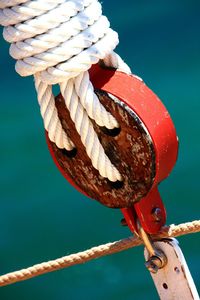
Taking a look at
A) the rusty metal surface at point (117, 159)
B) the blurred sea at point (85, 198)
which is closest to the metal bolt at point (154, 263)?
the rusty metal surface at point (117, 159)

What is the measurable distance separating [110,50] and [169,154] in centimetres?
18

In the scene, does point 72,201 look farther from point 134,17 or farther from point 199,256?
point 134,17

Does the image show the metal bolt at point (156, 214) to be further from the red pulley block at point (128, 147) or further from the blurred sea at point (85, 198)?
the blurred sea at point (85, 198)

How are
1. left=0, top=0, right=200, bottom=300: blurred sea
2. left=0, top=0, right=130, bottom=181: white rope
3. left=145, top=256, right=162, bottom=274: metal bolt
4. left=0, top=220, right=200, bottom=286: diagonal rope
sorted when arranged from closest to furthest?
left=0, top=0, right=130, bottom=181: white rope → left=145, top=256, right=162, bottom=274: metal bolt → left=0, top=220, right=200, bottom=286: diagonal rope → left=0, top=0, right=200, bottom=300: blurred sea

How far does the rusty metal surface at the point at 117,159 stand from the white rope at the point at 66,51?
1cm

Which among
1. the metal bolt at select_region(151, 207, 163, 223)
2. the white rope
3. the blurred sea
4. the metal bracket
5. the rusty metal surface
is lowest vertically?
the metal bracket

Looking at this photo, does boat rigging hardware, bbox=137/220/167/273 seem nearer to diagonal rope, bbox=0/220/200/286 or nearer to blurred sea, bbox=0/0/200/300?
diagonal rope, bbox=0/220/200/286

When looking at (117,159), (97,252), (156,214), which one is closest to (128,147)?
(117,159)

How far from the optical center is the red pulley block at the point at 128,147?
1.34 meters

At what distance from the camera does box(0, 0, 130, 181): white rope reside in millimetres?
1297

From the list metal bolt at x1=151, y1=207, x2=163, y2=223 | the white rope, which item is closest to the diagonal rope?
metal bolt at x1=151, y1=207, x2=163, y2=223

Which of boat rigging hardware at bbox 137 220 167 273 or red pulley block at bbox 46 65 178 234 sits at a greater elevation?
red pulley block at bbox 46 65 178 234

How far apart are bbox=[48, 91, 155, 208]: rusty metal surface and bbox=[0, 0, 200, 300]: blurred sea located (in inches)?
49.7

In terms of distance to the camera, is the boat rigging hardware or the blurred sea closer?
the boat rigging hardware
